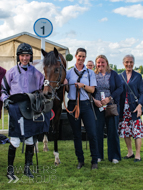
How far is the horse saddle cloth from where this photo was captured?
327 cm

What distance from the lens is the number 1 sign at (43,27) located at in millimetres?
6145

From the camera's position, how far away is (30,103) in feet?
10.9

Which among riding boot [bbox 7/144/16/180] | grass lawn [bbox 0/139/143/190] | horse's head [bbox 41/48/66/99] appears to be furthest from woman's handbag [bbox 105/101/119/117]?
riding boot [bbox 7/144/16/180]

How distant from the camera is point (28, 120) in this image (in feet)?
11.0

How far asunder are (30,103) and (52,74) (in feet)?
2.13

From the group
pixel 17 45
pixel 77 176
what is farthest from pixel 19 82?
pixel 17 45

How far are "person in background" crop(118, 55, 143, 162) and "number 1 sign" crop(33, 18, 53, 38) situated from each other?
7.78 ft

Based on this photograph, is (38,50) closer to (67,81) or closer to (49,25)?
(49,25)

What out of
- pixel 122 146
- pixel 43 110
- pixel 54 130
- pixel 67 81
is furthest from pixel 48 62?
pixel 122 146

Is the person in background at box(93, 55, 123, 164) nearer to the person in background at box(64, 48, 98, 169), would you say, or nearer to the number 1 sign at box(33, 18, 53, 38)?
the person in background at box(64, 48, 98, 169)

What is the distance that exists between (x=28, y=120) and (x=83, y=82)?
1.16 m

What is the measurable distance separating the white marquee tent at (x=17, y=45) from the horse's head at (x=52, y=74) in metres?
6.63

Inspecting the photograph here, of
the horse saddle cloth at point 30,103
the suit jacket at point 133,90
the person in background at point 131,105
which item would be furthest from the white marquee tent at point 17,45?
the horse saddle cloth at point 30,103

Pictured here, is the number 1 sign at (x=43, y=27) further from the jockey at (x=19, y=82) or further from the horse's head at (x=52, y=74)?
the jockey at (x=19, y=82)
